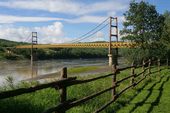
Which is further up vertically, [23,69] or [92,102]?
[92,102]

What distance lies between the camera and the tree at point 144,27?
41.2 m

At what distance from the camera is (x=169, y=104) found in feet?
37.3

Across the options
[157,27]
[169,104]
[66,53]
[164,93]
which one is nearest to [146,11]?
[157,27]

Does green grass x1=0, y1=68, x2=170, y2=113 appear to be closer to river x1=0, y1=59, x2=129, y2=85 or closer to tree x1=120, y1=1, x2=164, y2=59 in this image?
river x1=0, y1=59, x2=129, y2=85

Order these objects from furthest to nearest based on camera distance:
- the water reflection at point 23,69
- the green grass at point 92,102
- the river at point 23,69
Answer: the water reflection at point 23,69, the river at point 23,69, the green grass at point 92,102

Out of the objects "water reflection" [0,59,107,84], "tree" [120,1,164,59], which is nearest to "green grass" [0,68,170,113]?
"water reflection" [0,59,107,84]

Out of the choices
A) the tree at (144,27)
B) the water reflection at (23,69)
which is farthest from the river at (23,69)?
the tree at (144,27)

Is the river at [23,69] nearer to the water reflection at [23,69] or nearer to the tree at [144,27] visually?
the water reflection at [23,69]

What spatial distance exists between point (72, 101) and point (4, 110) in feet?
9.28

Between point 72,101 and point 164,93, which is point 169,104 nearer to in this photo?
point 164,93

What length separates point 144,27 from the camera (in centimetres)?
4228

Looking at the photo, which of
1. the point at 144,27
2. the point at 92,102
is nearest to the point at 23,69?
the point at 144,27

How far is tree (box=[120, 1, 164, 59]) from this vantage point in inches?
1624

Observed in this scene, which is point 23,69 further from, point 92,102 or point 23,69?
point 92,102
